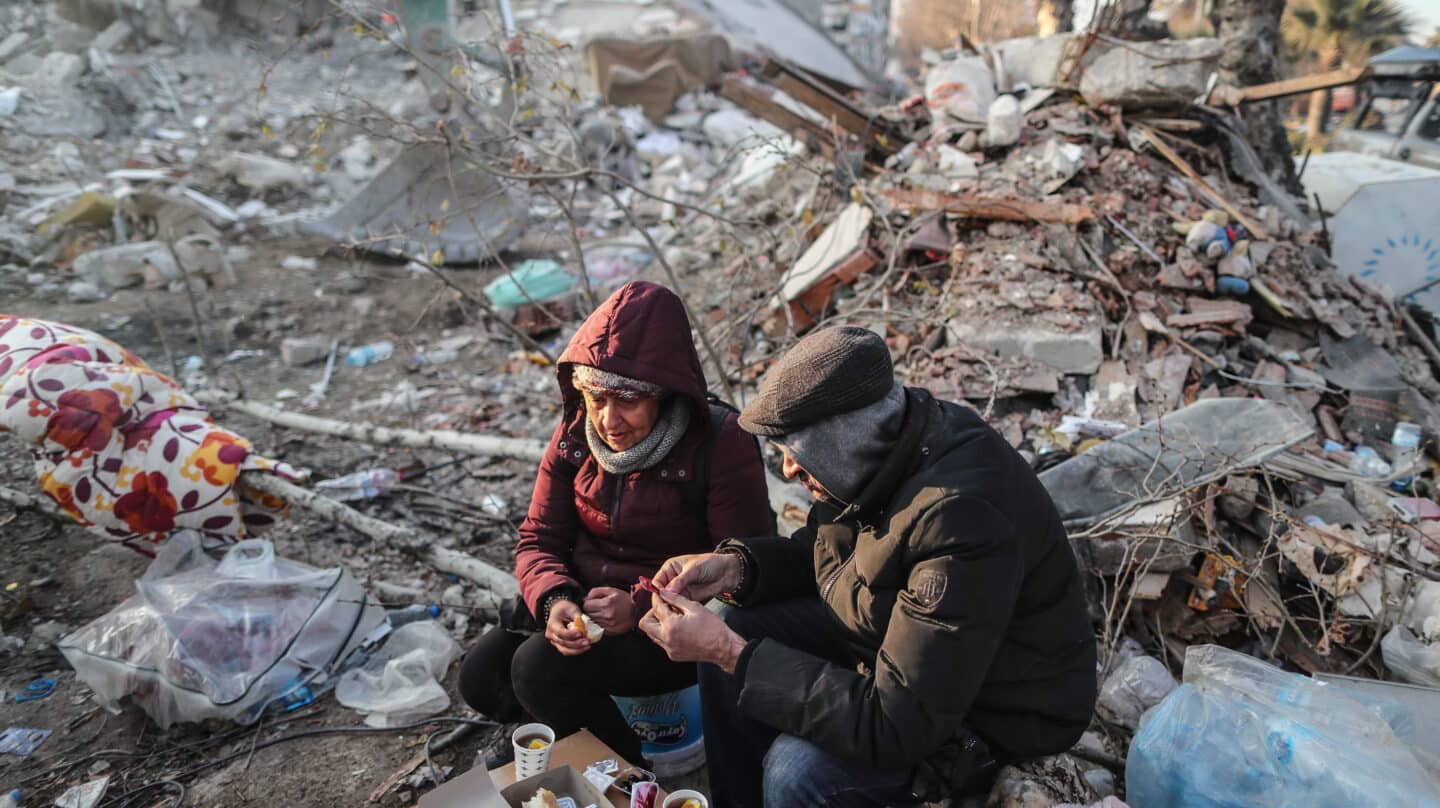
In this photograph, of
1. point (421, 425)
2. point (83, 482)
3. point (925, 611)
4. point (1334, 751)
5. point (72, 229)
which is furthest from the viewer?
point (72, 229)

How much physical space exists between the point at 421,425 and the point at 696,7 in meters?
12.1

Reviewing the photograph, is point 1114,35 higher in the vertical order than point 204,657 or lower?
higher

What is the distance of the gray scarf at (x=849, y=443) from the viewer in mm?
1701

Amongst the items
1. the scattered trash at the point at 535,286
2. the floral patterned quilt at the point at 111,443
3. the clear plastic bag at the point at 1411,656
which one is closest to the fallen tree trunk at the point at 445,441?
the floral patterned quilt at the point at 111,443

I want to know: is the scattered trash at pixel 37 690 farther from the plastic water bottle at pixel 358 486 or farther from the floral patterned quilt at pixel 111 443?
the plastic water bottle at pixel 358 486

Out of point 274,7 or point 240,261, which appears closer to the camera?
point 240,261

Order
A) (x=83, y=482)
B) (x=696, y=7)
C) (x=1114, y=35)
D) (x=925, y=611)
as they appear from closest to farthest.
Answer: (x=925, y=611)
(x=83, y=482)
(x=1114, y=35)
(x=696, y=7)

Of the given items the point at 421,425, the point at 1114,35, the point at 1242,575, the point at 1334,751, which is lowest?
the point at 421,425

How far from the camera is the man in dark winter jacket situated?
1600mm

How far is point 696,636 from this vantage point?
189cm

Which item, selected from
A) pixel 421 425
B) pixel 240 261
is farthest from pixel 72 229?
pixel 421 425

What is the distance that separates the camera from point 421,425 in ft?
17.7

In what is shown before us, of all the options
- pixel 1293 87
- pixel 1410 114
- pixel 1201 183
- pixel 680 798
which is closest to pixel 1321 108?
pixel 1410 114

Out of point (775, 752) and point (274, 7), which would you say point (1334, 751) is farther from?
point (274, 7)
